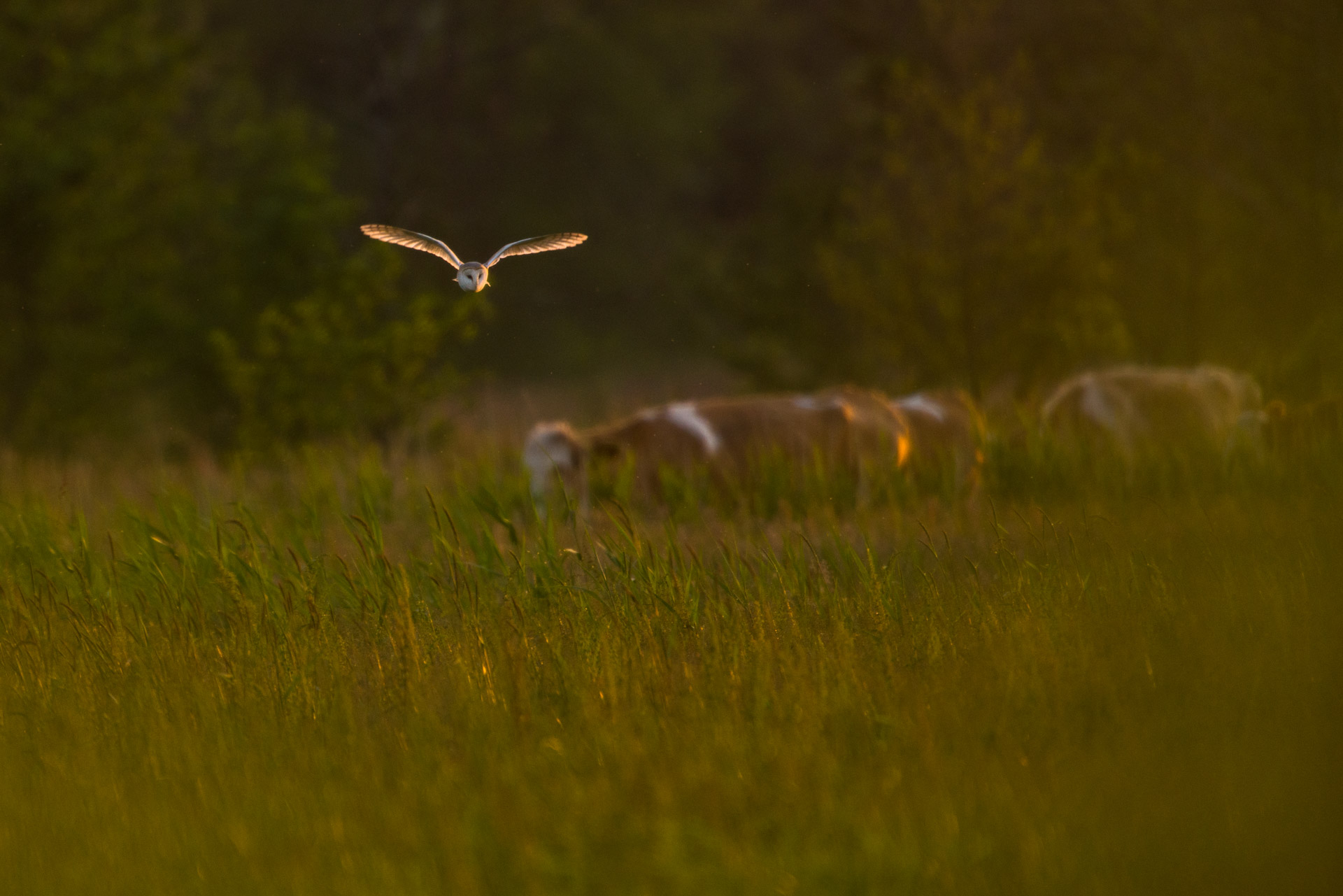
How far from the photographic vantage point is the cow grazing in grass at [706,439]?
9.74 m

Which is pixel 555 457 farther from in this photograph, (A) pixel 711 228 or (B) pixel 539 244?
(A) pixel 711 228

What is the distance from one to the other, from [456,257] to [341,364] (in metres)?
8.98

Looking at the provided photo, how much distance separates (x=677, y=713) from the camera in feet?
15.1

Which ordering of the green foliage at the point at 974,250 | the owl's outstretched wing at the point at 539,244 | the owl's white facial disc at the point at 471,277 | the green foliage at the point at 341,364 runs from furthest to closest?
the green foliage at the point at 974,250, the green foliage at the point at 341,364, the owl's outstretched wing at the point at 539,244, the owl's white facial disc at the point at 471,277

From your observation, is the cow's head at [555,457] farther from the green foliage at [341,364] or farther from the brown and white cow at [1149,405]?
the brown and white cow at [1149,405]

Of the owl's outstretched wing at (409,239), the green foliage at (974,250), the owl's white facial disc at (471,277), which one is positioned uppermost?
the green foliage at (974,250)

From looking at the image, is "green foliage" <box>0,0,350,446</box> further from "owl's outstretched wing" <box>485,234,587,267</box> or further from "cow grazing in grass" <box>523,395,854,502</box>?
"owl's outstretched wing" <box>485,234,587,267</box>

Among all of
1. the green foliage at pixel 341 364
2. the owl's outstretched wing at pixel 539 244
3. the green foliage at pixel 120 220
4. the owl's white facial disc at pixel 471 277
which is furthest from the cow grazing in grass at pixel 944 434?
the owl's white facial disc at pixel 471 277

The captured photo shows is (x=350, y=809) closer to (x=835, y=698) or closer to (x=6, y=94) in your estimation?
(x=835, y=698)

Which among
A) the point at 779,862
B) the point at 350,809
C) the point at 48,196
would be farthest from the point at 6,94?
the point at 779,862

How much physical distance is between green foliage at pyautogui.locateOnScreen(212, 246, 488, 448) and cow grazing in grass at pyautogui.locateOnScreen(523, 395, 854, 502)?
92.4 inches

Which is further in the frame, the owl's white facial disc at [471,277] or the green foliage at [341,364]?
the green foliage at [341,364]

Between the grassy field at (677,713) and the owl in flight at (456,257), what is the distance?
146 cm

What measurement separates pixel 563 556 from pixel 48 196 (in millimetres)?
10014
